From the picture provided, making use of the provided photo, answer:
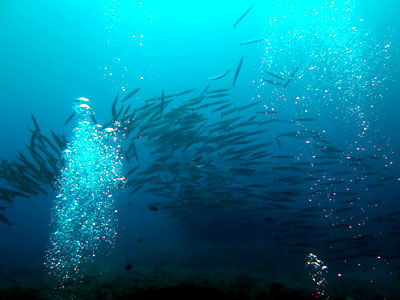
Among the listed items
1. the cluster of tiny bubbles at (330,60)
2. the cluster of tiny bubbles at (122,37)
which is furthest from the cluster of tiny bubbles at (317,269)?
the cluster of tiny bubbles at (122,37)

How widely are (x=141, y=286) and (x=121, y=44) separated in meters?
16.5

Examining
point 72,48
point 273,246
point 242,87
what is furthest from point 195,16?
point 273,246

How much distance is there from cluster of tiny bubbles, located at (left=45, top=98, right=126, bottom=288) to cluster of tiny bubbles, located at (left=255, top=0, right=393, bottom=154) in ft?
33.6

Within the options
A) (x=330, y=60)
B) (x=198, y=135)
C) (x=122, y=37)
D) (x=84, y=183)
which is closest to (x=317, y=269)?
(x=198, y=135)

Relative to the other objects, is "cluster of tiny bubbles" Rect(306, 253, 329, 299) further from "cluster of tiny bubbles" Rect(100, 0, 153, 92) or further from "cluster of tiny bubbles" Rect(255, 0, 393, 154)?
"cluster of tiny bubbles" Rect(100, 0, 153, 92)

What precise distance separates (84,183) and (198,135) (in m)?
9.63

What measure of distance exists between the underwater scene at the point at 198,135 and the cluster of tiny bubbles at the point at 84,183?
113 mm

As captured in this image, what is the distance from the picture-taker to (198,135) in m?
8.12

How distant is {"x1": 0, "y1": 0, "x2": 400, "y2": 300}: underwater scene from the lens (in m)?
8.52

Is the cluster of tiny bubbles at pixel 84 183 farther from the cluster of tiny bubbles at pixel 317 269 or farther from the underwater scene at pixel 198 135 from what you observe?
the cluster of tiny bubbles at pixel 317 269

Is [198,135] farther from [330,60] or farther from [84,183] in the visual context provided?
[330,60]

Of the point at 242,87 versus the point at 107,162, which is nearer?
the point at 107,162

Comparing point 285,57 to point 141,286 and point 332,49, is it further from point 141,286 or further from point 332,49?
point 141,286

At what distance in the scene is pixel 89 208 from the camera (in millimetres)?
19422
